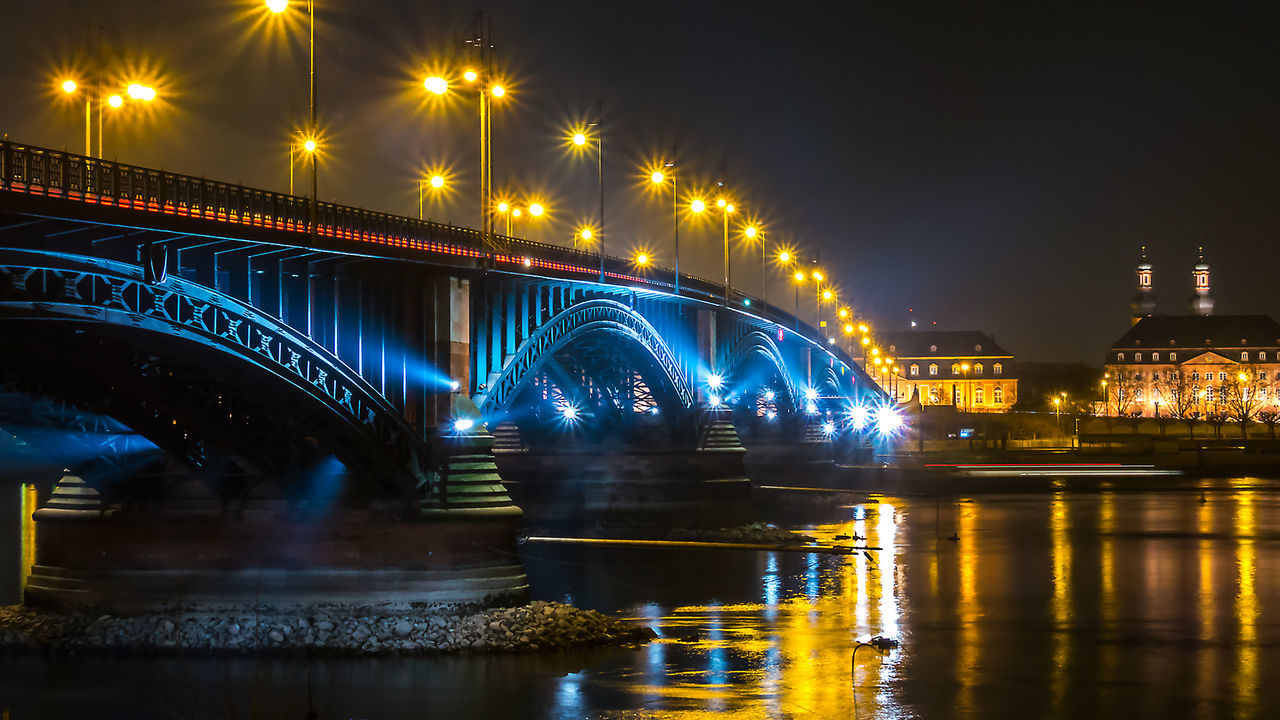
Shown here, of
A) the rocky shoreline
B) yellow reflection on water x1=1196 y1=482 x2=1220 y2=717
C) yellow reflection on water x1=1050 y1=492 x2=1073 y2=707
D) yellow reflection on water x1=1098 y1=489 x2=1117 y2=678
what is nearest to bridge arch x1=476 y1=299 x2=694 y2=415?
the rocky shoreline

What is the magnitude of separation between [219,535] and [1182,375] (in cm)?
18252

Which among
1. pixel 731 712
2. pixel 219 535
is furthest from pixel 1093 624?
pixel 219 535

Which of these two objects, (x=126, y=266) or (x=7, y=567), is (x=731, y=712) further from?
(x=7, y=567)

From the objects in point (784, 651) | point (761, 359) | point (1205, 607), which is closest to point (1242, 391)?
point (761, 359)

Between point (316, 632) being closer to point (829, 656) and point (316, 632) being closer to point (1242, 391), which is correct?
point (829, 656)

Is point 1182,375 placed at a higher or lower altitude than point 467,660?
higher

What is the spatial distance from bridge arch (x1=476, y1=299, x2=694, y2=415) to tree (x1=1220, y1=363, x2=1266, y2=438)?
123090 millimetres

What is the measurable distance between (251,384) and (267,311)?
5.31 feet

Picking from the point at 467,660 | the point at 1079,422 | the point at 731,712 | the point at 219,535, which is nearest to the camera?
the point at 731,712

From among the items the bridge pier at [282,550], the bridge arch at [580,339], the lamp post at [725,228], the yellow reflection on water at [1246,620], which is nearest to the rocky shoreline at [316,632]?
the bridge pier at [282,550]

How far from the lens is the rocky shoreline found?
106 feet

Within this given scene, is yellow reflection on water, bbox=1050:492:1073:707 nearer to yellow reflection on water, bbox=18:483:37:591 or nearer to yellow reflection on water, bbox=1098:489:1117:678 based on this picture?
yellow reflection on water, bbox=1098:489:1117:678

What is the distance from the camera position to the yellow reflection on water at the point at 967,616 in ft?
93.3

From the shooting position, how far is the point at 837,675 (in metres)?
29.7
